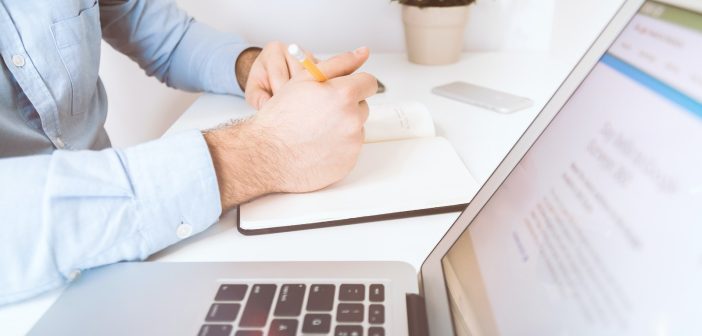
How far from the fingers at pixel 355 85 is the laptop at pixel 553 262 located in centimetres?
20

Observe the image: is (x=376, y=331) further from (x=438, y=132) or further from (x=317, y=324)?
(x=438, y=132)

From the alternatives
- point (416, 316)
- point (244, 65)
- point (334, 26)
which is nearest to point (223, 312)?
point (416, 316)

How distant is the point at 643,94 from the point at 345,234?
0.92ft

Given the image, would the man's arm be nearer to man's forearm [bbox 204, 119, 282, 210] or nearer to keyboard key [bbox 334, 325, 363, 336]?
man's forearm [bbox 204, 119, 282, 210]

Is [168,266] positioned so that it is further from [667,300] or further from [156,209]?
[667,300]

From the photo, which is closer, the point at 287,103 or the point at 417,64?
the point at 287,103

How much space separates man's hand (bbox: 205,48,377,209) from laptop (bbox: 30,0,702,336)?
0.11 metres

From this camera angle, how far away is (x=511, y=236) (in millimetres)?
318

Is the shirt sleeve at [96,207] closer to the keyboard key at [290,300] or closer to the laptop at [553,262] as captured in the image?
the laptop at [553,262]

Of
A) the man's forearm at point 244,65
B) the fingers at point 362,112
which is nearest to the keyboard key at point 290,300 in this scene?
the fingers at point 362,112

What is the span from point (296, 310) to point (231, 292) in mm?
55

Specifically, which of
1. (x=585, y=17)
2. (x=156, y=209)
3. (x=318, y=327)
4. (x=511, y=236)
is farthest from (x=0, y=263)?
(x=585, y=17)

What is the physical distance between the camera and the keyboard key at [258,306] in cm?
33

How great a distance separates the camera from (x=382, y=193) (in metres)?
0.50
